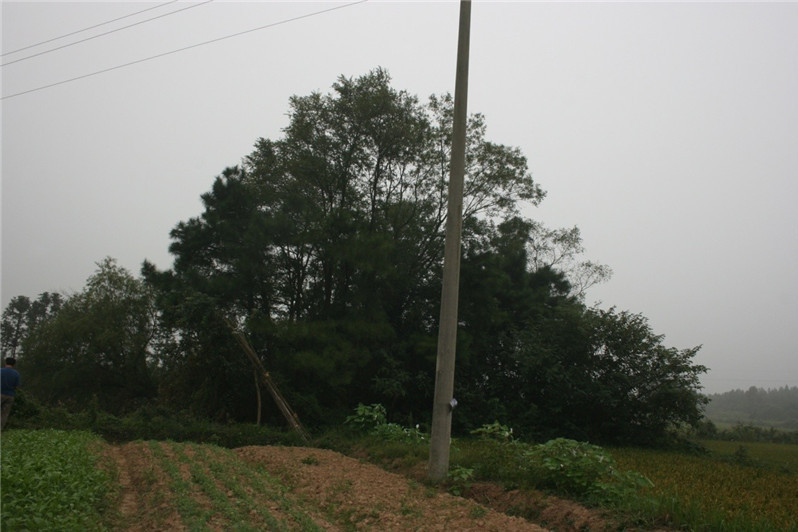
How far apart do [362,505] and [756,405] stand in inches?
3835

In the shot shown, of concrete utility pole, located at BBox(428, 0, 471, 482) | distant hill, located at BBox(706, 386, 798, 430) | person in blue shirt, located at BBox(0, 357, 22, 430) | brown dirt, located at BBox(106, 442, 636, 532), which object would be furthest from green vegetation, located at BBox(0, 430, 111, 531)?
distant hill, located at BBox(706, 386, 798, 430)

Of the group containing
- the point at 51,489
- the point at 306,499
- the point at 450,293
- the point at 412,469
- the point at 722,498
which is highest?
the point at 450,293

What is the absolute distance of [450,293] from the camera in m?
9.61

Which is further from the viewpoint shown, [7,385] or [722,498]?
[7,385]

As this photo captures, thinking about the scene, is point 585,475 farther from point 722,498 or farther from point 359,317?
point 359,317

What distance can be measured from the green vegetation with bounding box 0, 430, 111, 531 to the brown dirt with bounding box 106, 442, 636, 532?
0.36m

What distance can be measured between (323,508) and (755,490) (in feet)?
21.4

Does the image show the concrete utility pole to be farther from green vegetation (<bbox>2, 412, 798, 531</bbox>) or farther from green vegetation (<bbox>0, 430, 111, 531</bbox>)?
green vegetation (<bbox>0, 430, 111, 531</bbox>)

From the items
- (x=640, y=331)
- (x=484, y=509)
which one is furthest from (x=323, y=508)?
(x=640, y=331)

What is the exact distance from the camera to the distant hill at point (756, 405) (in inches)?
2699

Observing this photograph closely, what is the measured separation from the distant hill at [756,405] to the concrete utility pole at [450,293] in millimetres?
68105

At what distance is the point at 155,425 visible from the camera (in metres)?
15.5

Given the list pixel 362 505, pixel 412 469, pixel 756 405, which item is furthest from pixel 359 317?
pixel 756 405

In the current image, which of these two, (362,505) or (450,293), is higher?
(450,293)
